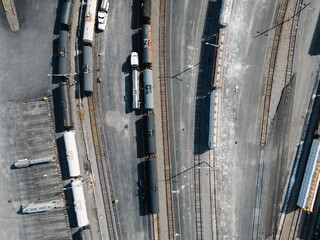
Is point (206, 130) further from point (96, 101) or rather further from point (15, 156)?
point (15, 156)

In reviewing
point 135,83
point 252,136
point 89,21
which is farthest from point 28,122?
point 252,136

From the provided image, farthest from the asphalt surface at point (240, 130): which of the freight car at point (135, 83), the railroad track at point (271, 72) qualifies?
the freight car at point (135, 83)

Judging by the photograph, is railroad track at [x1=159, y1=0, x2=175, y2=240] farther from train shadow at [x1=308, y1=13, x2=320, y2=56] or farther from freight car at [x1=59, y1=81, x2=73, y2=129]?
train shadow at [x1=308, y1=13, x2=320, y2=56]

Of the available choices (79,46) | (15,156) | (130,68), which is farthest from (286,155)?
(15,156)

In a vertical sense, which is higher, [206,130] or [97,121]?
[97,121]

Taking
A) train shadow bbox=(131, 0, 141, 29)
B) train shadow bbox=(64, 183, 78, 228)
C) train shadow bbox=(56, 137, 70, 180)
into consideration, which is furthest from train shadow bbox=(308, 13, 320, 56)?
train shadow bbox=(64, 183, 78, 228)
